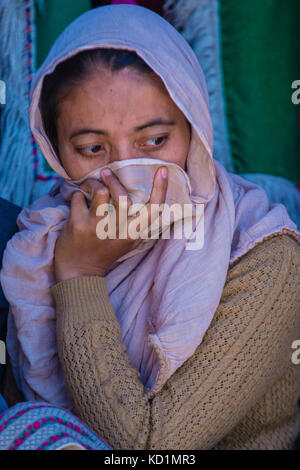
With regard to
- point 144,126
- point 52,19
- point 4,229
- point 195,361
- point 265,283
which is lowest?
point 195,361

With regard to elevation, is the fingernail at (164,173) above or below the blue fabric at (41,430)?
Result: above

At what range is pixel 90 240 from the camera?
1.54 metres

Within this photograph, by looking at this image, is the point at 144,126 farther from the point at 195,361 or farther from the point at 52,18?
the point at 52,18

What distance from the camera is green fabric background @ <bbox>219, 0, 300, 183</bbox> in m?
2.33

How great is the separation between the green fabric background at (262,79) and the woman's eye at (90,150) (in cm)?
95

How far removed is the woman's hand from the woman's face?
0.20 ft

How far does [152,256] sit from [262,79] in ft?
3.37

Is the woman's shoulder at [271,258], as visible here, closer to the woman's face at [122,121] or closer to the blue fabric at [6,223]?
the woman's face at [122,121]

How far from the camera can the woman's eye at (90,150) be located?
1566mm

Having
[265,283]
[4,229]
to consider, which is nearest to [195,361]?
[265,283]

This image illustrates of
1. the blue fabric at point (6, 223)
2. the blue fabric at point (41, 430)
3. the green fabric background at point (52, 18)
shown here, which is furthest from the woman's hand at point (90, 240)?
the green fabric background at point (52, 18)

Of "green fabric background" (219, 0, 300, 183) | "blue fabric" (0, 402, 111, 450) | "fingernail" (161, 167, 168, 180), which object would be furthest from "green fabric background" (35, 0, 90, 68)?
"blue fabric" (0, 402, 111, 450)

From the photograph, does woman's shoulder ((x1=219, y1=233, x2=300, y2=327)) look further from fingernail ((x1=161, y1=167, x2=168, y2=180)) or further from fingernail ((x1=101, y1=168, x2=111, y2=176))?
fingernail ((x1=101, y1=168, x2=111, y2=176))
